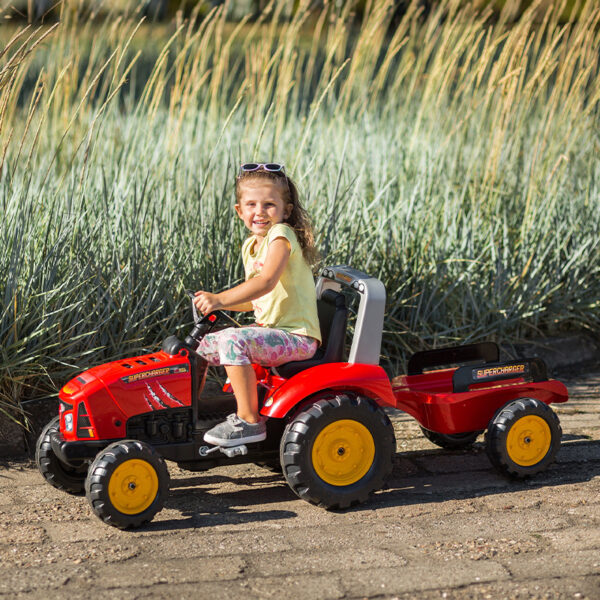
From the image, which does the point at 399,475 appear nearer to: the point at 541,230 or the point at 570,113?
the point at 541,230

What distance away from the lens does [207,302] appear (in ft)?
11.3

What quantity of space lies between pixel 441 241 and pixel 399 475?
1915 mm

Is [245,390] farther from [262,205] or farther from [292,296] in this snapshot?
[262,205]

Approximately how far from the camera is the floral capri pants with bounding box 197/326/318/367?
3.52 metres

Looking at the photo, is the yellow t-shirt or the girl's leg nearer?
the girl's leg

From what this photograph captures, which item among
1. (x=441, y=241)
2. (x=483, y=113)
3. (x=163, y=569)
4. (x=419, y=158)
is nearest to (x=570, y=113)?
(x=483, y=113)

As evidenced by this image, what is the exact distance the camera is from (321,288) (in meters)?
4.03

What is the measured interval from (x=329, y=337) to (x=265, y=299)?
11.8 inches

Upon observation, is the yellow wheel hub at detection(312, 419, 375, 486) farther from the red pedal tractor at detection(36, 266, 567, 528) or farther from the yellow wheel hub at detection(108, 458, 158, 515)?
the yellow wheel hub at detection(108, 458, 158, 515)

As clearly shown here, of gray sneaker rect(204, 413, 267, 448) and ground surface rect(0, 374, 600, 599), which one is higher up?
gray sneaker rect(204, 413, 267, 448)

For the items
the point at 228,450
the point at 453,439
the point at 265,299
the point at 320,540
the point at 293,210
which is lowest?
the point at 320,540

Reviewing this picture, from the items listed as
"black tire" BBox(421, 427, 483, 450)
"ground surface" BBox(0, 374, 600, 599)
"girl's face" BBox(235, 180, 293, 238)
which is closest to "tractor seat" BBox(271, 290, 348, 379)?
"girl's face" BBox(235, 180, 293, 238)

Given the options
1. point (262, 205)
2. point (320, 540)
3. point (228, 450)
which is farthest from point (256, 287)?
point (320, 540)

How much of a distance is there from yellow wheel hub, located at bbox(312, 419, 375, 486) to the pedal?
0.88 feet
